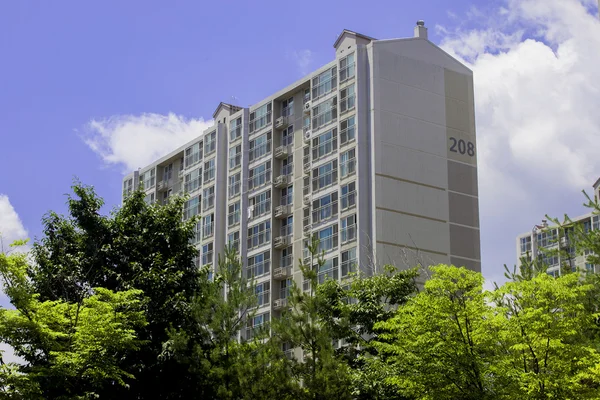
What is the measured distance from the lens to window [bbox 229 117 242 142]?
2518 inches

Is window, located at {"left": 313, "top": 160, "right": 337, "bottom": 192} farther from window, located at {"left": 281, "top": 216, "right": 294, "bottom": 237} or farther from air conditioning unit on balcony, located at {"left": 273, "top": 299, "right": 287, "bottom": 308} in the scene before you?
air conditioning unit on balcony, located at {"left": 273, "top": 299, "right": 287, "bottom": 308}

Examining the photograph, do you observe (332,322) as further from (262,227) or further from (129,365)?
(262,227)

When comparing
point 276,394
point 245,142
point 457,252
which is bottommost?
point 276,394

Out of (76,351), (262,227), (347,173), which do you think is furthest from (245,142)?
(76,351)

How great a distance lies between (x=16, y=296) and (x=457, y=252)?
1281 inches

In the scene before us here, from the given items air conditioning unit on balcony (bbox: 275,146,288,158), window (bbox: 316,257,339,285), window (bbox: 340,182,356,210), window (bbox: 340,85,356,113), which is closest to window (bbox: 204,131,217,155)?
air conditioning unit on balcony (bbox: 275,146,288,158)

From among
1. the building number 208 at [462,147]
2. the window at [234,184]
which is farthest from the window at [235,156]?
the building number 208 at [462,147]

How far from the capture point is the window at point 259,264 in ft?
192

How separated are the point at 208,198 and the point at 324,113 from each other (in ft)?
43.1

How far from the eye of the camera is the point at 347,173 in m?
53.6

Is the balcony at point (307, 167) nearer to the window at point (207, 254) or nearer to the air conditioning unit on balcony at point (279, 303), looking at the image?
the air conditioning unit on balcony at point (279, 303)

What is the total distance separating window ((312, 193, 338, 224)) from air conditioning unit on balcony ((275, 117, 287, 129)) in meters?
6.82

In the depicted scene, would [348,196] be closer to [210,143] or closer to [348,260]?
[348,260]

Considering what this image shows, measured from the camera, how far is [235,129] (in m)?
64.4
